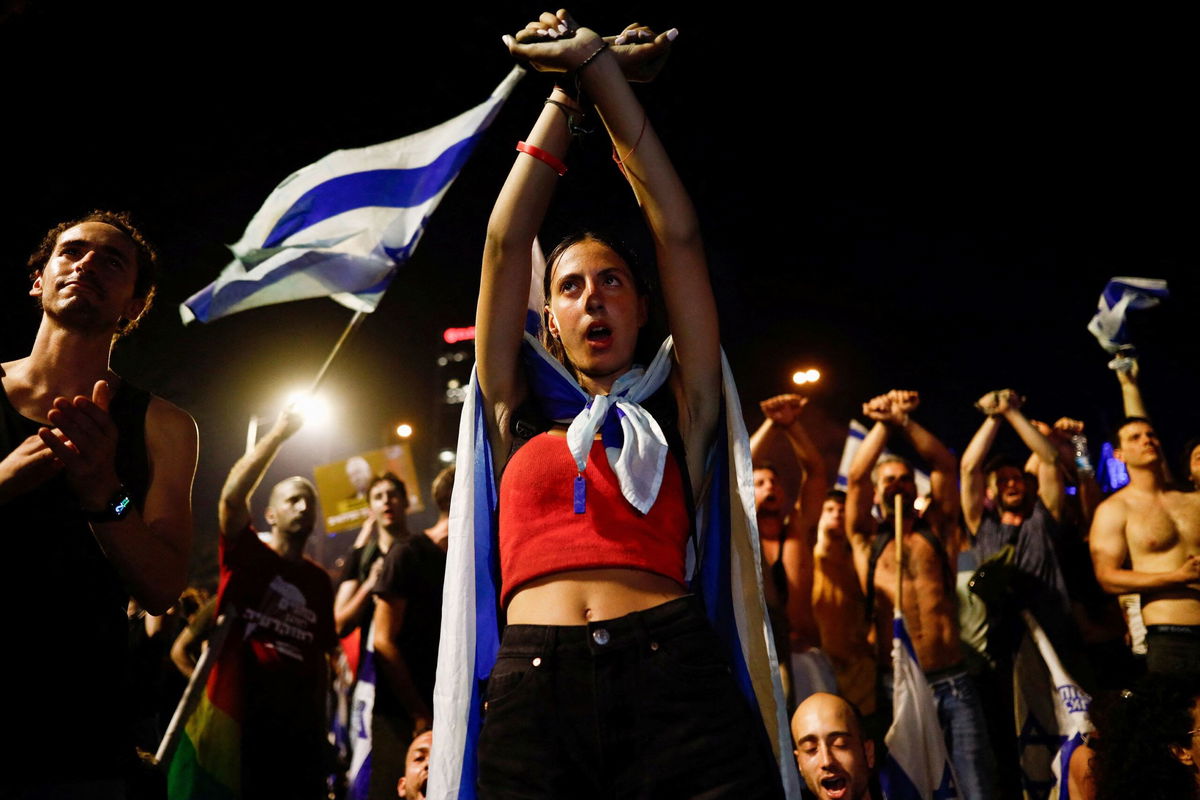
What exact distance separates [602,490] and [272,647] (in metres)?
3.93

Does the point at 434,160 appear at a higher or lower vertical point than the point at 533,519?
higher

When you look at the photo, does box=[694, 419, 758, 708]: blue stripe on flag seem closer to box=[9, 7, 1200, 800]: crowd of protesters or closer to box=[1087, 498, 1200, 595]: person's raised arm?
box=[9, 7, 1200, 800]: crowd of protesters

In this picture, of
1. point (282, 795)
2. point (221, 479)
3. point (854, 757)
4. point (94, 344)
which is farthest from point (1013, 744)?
point (221, 479)

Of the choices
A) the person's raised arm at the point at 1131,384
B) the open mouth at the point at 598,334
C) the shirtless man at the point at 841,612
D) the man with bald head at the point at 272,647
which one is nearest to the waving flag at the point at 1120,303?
the person's raised arm at the point at 1131,384

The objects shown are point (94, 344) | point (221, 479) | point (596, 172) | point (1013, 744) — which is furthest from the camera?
point (221, 479)

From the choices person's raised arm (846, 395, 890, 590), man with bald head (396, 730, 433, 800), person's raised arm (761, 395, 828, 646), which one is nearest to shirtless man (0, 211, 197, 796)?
man with bald head (396, 730, 433, 800)

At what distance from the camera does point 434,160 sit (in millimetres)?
5406

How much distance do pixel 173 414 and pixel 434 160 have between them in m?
2.93

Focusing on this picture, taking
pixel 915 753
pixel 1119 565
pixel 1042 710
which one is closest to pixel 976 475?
pixel 1119 565

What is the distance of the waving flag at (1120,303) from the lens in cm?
775

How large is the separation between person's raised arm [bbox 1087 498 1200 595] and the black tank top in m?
5.65

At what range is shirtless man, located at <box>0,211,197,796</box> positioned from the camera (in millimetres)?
2324

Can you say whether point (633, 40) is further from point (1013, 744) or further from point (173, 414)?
point (1013, 744)

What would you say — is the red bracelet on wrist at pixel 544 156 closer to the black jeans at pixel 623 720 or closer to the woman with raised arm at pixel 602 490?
the woman with raised arm at pixel 602 490
